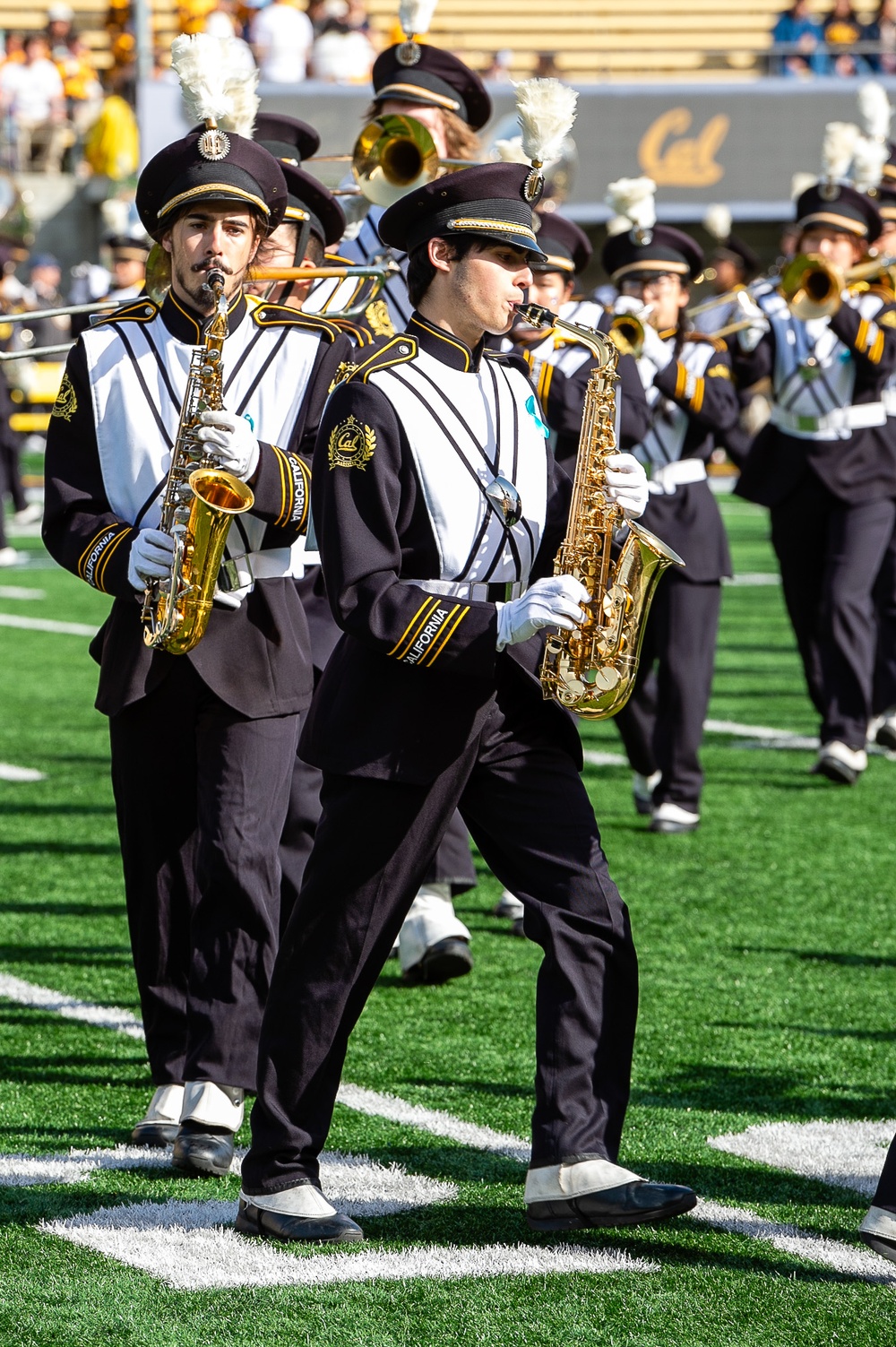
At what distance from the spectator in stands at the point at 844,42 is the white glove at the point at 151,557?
23744mm

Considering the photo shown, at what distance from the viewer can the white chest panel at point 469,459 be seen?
3.75 meters

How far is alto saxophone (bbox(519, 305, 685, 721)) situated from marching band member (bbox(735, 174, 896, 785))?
529 centimetres

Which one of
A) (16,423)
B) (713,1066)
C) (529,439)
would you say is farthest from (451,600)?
(16,423)

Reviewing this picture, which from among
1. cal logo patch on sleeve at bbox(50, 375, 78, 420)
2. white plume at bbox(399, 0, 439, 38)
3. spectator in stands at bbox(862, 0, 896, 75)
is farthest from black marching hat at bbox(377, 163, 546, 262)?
spectator in stands at bbox(862, 0, 896, 75)

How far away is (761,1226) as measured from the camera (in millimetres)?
3922

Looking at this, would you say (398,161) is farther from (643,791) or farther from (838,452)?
(838,452)

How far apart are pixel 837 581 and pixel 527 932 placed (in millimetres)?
5441

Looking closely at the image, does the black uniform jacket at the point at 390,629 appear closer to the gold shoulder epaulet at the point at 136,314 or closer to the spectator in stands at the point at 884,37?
the gold shoulder epaulet at the point at 136,314

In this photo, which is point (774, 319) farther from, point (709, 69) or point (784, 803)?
point (709, 69)

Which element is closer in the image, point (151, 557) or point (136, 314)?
point (151, 557)

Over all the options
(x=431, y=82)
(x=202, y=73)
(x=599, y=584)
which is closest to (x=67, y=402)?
(x=202, y=73)

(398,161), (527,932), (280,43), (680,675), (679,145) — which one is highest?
(280,43)

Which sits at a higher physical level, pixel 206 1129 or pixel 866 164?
pixel 866 164

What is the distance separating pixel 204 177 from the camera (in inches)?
166
